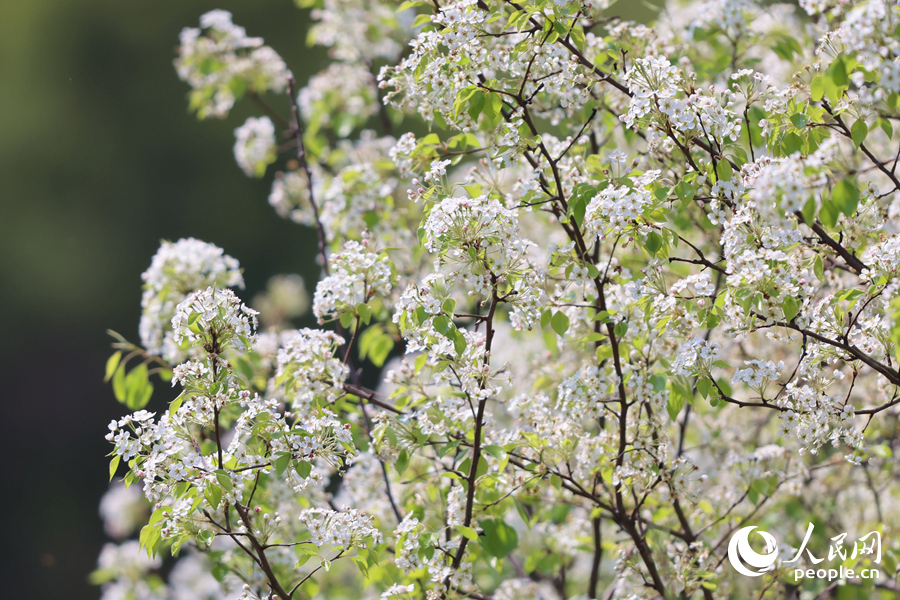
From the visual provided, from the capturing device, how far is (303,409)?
8.25ft

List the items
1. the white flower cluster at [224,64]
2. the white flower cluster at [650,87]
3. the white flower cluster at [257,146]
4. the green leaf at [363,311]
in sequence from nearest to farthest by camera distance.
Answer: the white flower cluster at [650,87], the green leaf at [363,311], the white flower cluster at [224,64], the white flower cluster at [257,146]

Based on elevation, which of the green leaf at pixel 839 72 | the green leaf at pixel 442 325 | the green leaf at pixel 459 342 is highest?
the green leaf at pixel 839 72

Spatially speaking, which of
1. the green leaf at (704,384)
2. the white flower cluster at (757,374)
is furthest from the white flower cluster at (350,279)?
the white flower cluster at (757,374)

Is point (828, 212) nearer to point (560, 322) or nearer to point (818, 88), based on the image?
point (818, 88)

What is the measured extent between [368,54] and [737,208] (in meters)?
3.05

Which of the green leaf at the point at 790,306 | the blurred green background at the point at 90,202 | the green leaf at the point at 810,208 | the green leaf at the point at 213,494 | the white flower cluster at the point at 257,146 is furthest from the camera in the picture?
the blurred green background at the point at 90,202

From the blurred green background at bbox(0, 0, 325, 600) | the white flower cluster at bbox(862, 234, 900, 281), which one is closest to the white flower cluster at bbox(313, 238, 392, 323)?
the white flower cluster at bbox(862, 234, 900, 281)

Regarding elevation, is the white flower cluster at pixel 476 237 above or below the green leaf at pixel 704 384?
above

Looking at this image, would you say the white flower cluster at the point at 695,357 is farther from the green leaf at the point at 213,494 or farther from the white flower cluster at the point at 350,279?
the green leaf at the point at 213,494

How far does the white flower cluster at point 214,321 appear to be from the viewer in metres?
2.05

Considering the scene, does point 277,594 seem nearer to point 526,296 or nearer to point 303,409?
point 303,409

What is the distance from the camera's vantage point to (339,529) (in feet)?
6.80

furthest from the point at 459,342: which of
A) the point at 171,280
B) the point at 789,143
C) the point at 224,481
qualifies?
the point at 171,280

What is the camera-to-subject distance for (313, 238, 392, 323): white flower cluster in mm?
2555
